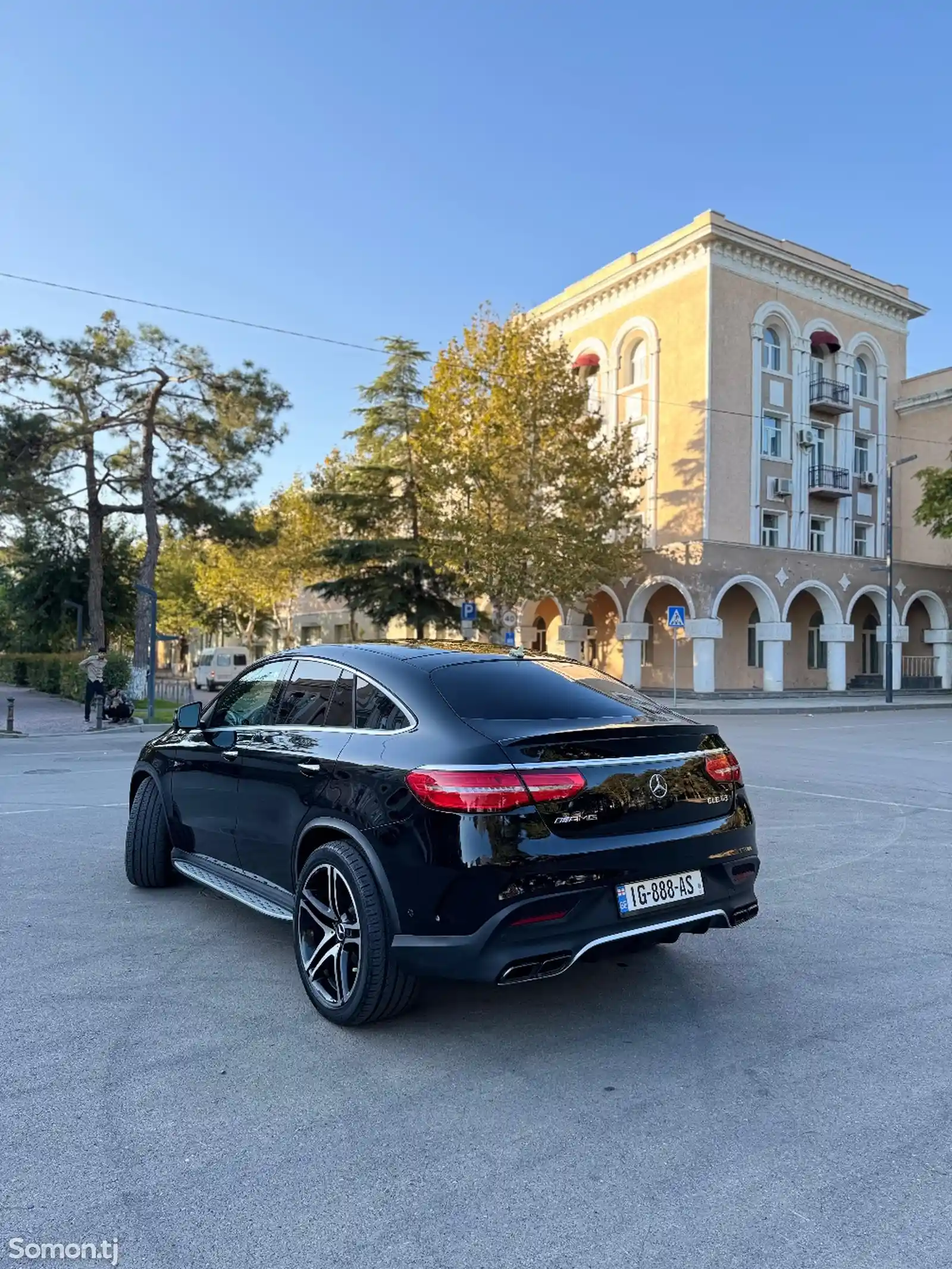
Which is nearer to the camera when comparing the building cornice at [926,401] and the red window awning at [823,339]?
the red window awning at [823,339]

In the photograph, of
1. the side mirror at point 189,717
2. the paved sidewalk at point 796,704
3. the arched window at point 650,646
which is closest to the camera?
the side mirror at point 189,717

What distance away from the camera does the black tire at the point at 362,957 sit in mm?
3668

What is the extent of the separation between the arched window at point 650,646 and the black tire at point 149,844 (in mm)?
34199

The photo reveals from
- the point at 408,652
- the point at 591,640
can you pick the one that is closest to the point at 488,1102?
the point at 408,652

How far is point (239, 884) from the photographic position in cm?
482

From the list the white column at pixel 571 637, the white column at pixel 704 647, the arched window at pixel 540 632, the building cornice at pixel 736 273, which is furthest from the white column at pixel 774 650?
the building cornice at pixel 736 273

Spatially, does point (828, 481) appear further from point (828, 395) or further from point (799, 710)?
point (799, 710)

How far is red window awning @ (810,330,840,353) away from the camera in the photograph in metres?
37.9

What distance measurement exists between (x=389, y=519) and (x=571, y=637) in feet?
32.0

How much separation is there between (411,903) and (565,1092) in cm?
88

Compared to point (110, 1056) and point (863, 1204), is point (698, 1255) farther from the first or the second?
point (110, 1056)

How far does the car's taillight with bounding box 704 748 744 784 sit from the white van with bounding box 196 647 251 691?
129ft

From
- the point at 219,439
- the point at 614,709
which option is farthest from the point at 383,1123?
the point at 219,439

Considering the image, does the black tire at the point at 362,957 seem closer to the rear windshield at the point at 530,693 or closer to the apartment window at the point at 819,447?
the rear windshield at the point at 530,693
